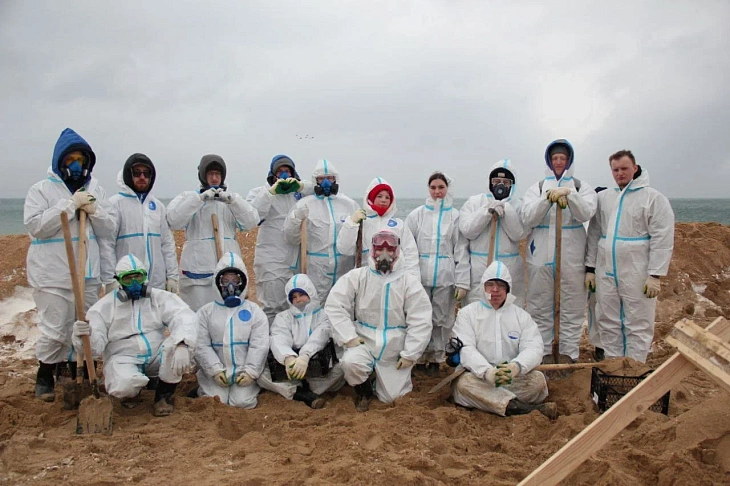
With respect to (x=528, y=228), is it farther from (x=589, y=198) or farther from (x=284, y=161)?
(x=284, y=161)

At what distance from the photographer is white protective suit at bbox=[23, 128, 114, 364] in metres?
5.04

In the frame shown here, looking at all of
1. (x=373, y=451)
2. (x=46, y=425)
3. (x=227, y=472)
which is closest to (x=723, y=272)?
(x=373, y=451)

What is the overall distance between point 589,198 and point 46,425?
5.55 m

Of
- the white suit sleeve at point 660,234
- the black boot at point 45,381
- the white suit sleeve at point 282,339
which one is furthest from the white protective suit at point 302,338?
the white suit sleeve at point 660,234

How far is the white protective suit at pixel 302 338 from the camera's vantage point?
523cm

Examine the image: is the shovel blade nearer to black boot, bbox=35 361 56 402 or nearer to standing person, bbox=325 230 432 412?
black boot, bbox=35 361 56 402

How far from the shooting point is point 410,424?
454cm

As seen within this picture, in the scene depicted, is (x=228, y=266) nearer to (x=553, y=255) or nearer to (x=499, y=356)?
(x=499, y=356)

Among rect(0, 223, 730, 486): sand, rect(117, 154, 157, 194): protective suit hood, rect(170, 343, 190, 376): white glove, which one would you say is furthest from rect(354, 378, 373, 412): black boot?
rect(117, 154, 157, 194): protective suit hood

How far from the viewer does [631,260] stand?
5.55 metres

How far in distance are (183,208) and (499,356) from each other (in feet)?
11.5

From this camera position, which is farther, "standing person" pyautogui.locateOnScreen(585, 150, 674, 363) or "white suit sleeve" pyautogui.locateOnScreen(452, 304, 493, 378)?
"standing person" pyautogui.locateOnScreen(585, 150, 674, 363)

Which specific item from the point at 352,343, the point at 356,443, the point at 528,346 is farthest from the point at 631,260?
the point at 356,443

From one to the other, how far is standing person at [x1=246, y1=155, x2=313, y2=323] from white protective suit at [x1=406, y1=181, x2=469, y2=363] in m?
1.42
